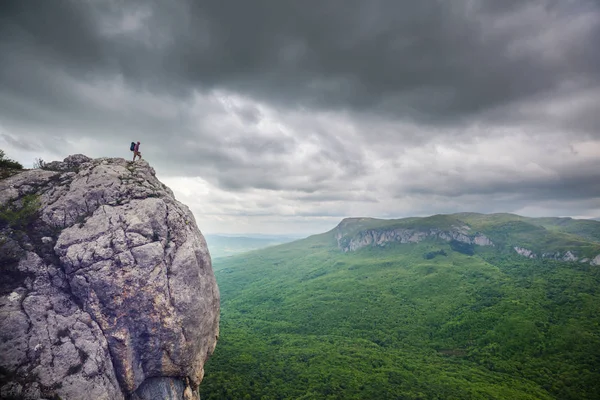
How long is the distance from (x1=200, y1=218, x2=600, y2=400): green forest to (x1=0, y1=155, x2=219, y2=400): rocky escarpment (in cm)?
5270

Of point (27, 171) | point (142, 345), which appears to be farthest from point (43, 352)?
point (27, 171)

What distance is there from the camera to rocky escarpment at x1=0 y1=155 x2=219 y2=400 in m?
20.6

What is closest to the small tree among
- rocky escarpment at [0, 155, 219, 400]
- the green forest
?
rocky escarpment at [0, 155, 219, 400]

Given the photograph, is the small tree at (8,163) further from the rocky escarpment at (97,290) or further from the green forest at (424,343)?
the green forest at (424,343)

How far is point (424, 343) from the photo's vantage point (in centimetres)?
12825

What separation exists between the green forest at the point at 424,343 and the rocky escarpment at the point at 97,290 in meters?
52.7

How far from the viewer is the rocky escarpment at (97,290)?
810 inches

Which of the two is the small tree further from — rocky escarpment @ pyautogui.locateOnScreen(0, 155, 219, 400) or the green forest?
the green forest

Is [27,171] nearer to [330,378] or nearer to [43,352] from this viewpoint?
[43,352]

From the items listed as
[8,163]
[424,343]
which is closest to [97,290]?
[8,163]

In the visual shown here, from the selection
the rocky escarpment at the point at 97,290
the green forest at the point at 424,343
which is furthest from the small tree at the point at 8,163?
the green forest at the point at 424,343

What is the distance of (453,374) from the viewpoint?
96438 mm

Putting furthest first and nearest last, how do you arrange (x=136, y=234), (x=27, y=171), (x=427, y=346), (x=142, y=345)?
(x=427, y=346) → (x=27, y=171) → (x=136, y=234) → (x=142, y=345)

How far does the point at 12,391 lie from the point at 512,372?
14492cm
